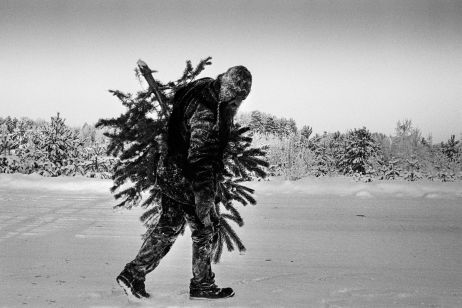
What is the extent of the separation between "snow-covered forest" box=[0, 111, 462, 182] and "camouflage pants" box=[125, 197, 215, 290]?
14061 mm

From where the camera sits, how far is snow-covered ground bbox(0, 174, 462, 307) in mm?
3133

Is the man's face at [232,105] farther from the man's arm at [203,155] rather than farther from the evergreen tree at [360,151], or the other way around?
the evergreen tree at [360,151]

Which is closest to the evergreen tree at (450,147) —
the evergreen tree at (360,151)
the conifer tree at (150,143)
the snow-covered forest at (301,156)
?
the snow-covered forest at (301,156)

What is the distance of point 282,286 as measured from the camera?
3482 millimetres

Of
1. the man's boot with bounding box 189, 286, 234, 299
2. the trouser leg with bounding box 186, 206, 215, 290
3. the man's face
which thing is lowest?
the man's boot with bounding box 189, 286, 234, 299

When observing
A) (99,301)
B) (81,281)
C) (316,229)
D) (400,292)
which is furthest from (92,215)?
(400,292)

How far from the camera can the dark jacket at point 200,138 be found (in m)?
2.78

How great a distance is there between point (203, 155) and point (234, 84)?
1.82ft

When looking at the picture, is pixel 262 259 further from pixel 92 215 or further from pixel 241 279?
pixel 92 215

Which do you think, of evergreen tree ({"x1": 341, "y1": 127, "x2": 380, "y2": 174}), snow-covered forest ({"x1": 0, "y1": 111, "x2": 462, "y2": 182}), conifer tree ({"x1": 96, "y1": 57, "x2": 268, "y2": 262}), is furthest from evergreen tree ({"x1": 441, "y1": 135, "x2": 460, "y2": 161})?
conifer tree ({"x1": 96, "y1": 57, "x2": 268, "y2": 262})

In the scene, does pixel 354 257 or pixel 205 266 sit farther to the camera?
pixel 354 257

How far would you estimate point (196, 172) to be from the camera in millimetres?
2785

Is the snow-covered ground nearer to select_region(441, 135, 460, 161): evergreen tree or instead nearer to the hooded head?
the hooded head

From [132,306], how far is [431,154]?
3586 cm
